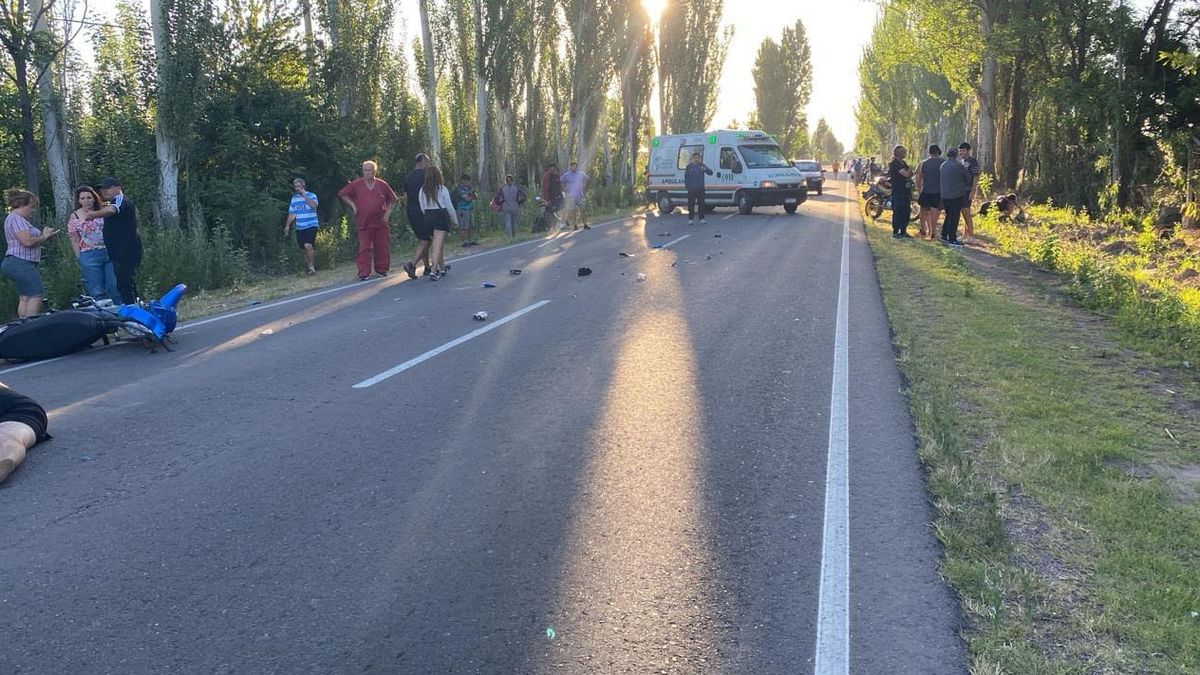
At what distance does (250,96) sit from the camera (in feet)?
61.8

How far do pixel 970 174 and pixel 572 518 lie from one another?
15.0 metres

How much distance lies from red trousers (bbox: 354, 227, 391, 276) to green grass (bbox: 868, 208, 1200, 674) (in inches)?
344

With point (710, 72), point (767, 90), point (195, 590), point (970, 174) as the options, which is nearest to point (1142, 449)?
point (195, 590)

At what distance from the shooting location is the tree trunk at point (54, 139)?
15.9 m

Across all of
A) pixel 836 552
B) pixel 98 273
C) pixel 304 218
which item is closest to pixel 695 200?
pixel 304 218

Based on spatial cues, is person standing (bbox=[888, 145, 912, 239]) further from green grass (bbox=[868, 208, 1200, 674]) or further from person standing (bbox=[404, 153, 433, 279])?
green grass (bbox=[868, 208, 1200, 674])

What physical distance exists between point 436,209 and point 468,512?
32.1 feet

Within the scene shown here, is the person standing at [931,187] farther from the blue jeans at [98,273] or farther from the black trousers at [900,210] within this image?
the blue jeans at [98,273]

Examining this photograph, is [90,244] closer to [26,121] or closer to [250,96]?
[26,121]

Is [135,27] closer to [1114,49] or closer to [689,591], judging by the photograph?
[689,591]

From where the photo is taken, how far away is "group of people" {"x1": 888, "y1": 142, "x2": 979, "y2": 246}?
54.1 feet

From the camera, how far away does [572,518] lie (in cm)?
433

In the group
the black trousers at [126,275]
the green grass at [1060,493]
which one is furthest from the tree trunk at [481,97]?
the green grass at [1060,493]

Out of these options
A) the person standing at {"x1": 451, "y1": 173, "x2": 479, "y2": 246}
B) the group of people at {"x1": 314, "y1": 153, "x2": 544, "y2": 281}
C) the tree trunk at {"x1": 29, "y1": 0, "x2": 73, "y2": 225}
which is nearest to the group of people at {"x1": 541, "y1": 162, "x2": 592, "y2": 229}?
the person standing at {"x1": 451, "y1": 173, "x2": 479, "y2": 246}
